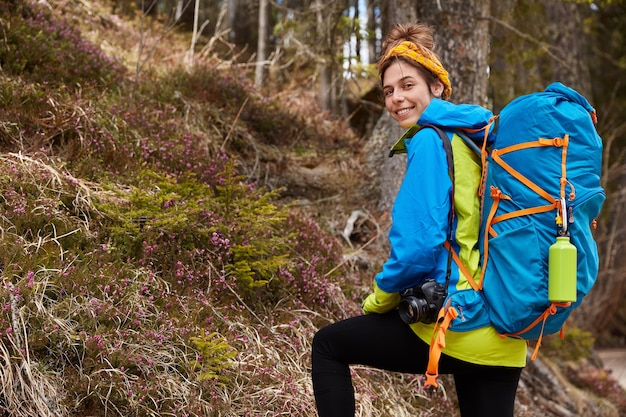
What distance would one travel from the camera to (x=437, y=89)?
3170mm

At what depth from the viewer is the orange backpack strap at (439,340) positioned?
258 centimetres

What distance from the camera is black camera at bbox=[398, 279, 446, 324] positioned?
8.52 feet

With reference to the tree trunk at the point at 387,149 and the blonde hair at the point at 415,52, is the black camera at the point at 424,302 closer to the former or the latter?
the blonde hair at the point at 415,52

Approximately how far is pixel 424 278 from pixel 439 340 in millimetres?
272

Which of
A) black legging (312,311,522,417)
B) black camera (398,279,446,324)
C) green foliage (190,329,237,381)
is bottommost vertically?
green foliage (190,329,237,381)

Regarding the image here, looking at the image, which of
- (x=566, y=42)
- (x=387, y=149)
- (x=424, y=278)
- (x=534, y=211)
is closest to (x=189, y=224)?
(x=424, y=278)

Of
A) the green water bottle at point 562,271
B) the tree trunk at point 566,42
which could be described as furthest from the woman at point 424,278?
the tree trunk at point 566,42

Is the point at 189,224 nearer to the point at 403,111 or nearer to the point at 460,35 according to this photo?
the point at 403,111

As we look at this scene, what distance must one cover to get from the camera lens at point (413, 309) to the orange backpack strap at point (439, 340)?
0.07 m

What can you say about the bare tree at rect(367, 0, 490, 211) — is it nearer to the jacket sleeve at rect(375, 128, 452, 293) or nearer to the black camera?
the jacket sleeve at rect(375, 128, 452, 293)

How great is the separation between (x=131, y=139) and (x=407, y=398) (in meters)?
3.15

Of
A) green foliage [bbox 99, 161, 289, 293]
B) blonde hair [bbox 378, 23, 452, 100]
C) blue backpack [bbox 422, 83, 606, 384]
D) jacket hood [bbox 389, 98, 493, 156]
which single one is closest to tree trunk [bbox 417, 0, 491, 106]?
green foliage [bbox 99, 161, 289, 293]

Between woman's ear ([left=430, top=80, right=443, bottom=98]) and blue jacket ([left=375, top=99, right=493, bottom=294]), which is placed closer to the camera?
blue jacket ([left=375, top=99, right=493, bottom=294])

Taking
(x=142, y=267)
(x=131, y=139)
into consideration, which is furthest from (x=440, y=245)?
(x=131, y=139)
